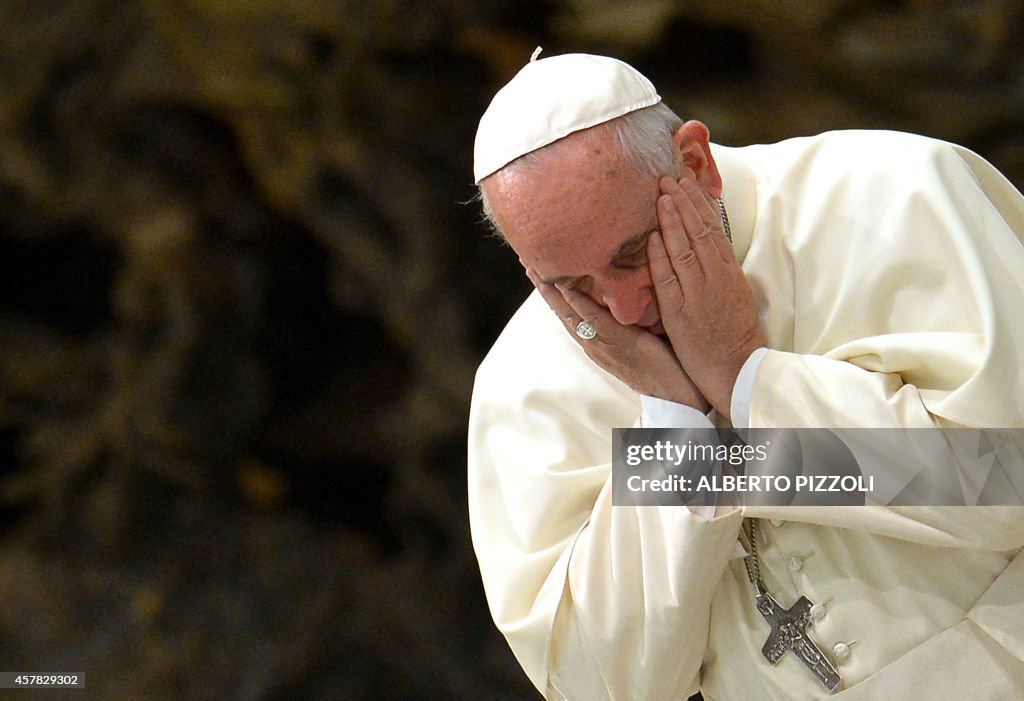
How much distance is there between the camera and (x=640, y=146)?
2.40 meters

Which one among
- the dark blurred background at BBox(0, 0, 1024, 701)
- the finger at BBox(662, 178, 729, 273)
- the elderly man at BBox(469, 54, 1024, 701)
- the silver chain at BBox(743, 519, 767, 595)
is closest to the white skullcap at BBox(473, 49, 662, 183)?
the elderly man at BBox(469, 54, 1024, 701)

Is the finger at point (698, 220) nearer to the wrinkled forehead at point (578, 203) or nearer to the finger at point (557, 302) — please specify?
the wrinkled forehead at point (578, 203)

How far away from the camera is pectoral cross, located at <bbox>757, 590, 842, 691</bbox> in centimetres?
248

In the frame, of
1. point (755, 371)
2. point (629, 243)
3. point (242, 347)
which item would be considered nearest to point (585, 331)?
point (629, 243)

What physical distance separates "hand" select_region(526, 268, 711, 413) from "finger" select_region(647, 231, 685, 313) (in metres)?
0.10

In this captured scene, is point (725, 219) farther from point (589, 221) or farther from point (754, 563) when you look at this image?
point (754, 563)

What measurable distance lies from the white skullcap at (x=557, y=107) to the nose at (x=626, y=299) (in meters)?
0.30

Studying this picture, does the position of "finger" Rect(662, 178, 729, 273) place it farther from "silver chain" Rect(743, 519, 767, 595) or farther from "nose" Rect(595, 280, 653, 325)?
"silver chain" Rect(743, 519, 767, 595)

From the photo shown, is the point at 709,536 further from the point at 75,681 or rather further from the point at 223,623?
the point at 75,681

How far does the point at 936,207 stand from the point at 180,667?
3.46 meters

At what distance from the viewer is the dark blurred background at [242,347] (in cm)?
471

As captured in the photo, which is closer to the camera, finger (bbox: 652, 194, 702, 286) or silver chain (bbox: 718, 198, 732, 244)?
finger (bbox: 652, 194, 702, 286)

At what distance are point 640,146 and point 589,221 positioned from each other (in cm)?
18

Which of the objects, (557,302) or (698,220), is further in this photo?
(557,302)
